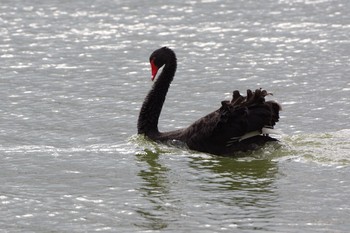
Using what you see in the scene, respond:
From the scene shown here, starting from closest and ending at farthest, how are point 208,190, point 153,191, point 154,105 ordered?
point 208,190, point 153,191, point 154,105

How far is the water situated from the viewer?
326 inches

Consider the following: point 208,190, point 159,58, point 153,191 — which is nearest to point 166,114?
point 159,58

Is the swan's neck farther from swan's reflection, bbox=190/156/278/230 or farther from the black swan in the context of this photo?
swan's reflection, bbox=190/156/278/230

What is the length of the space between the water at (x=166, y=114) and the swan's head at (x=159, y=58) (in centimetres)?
60

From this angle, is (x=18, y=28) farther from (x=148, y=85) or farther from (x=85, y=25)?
(x=148, y=85)

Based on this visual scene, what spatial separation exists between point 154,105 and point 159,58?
1.43 feet

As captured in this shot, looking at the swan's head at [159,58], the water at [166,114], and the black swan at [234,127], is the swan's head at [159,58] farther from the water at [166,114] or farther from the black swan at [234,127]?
the black swan at [234,127]

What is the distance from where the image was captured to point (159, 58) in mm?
10852

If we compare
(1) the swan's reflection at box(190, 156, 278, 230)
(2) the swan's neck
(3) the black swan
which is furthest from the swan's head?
(1) the swan's reflection at box(190, 156, 278, 230)

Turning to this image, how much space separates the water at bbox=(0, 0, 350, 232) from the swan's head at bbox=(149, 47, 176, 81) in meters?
0.60

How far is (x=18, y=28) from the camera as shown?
1483 centimetres

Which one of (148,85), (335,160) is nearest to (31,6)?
(148,85)

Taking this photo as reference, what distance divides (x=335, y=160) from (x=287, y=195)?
3.52ft

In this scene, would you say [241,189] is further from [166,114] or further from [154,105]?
[166,114]
